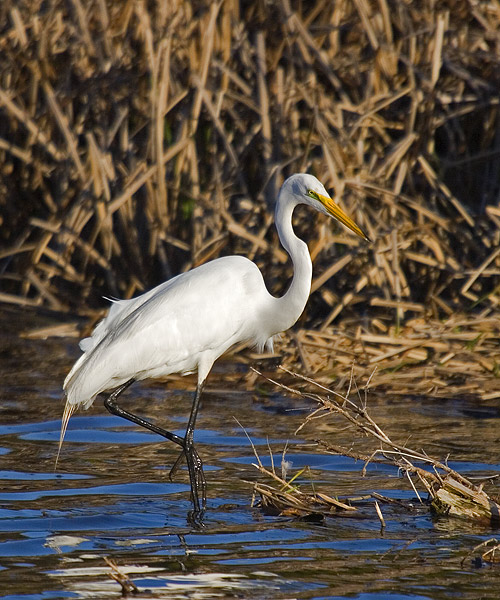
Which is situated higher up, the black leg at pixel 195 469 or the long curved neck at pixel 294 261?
the long curved neck at pixel 294 261

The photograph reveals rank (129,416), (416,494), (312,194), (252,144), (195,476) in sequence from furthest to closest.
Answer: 1. (252,144)
2. (129,416)
3. (312,194)
4. (195,476)
5. (416,494)

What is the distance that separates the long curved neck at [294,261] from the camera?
5.14 m

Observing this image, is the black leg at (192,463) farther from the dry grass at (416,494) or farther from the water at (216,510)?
the dry grass at (416,494)

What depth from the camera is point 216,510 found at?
452 centimetres

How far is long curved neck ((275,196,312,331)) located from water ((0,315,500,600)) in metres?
Answer: 0.73

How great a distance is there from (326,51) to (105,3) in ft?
5.74

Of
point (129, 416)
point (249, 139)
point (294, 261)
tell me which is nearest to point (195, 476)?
point (129, 416)

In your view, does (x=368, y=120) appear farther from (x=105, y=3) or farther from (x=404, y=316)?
(x=105, y=3)

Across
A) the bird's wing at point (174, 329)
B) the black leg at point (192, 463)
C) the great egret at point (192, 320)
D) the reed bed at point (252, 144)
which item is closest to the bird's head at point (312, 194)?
the great egret at point (192, 320)

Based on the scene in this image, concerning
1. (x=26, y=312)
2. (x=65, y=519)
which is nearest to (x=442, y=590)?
(x=65, y=519)

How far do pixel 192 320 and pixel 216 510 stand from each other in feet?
3.29

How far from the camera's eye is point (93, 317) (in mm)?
7770

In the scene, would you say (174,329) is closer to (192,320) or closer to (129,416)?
(192,320)

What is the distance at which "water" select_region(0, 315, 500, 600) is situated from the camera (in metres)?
3.54
